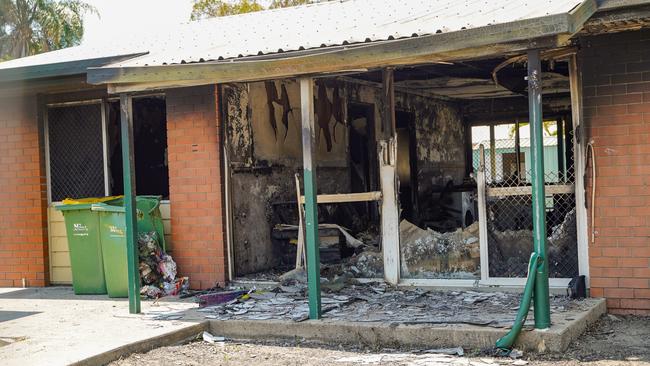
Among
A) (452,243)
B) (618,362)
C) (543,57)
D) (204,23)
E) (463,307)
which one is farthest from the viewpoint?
(204,23)

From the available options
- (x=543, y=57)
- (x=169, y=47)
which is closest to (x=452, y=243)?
(x=543, y=57)

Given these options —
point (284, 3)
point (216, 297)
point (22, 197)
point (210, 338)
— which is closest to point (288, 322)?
point (210, 338)

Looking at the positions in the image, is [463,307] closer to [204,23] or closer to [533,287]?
[533,287]

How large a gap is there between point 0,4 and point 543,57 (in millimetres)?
25657

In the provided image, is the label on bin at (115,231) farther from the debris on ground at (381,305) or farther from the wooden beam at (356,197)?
the wooden beam at (356,197)

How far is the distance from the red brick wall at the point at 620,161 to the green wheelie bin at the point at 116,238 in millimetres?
5096

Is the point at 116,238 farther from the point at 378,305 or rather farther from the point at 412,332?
the point at 412,332

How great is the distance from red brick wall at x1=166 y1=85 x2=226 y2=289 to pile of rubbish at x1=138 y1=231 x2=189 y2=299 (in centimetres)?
22

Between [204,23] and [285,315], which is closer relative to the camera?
[285,315]

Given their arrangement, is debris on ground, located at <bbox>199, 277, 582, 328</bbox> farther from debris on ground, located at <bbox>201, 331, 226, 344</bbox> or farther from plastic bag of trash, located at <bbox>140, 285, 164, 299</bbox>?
plastic bag of trash, located at <bbox>140, 285, 164, 299</bbox>

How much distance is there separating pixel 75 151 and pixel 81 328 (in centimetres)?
371

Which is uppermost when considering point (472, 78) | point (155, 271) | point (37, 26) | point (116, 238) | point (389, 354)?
point (37, 26)

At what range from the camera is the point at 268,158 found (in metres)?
9.62

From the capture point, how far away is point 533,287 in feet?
18.7
